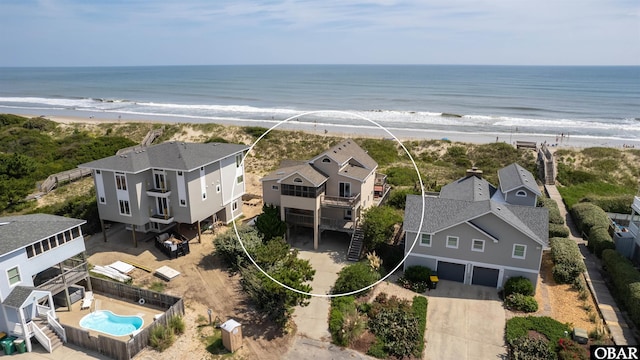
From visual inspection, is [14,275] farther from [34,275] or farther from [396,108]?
[396,108]

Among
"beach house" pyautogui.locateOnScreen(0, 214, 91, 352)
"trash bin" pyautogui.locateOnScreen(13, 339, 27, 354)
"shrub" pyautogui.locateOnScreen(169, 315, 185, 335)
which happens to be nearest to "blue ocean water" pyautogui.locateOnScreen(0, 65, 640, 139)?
"beach house" pyautogui.locateOnScreen(0, 214, 91, 352)

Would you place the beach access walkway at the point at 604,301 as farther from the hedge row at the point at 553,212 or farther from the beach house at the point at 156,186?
the beach house at the point at 156,186

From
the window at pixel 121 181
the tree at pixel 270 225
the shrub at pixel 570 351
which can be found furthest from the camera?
the tree at pixel 270 225

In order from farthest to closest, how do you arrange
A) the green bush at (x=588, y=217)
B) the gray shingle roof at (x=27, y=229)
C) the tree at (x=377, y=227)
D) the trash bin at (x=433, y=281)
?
1. the green bush at (x=588, y=217)
2. the tree at (x=377, y=227)
3. the trash bin at (x=433, y=281)
4. the gray shingle roof at (x=27, y=229)

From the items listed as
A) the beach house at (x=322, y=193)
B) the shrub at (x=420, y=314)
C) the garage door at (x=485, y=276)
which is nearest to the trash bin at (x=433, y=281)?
the shrub at (x=420, y=314)

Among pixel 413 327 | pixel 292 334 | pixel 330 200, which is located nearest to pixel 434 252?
pixel 413 327

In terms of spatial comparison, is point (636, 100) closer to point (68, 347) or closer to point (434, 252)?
point (434, 252)
